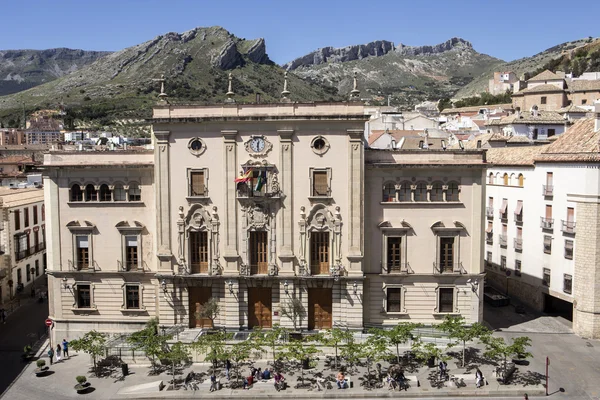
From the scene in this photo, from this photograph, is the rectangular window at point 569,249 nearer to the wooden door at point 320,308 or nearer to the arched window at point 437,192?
the arched window at point 437,192

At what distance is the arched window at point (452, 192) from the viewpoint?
38.0 meters

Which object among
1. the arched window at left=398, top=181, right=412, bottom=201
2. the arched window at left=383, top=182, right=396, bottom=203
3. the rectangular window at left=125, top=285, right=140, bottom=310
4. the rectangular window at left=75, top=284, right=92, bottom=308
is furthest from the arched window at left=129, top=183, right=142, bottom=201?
the arched window at left=398, top=181, right=412, bottom=201

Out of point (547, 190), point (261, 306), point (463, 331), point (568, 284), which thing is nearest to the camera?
point (463, 331)

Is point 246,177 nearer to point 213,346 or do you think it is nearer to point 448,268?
point 213,346

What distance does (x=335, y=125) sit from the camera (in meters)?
36.6

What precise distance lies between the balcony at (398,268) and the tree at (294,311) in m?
6.54

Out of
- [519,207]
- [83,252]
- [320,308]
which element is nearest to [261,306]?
[320,308]

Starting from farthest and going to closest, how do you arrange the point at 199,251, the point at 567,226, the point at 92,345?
the point at 567,226
the point at 199,251
the point at 92,345

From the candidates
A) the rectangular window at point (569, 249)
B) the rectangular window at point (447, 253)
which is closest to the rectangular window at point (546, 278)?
the rectangular window at point (569, 249)

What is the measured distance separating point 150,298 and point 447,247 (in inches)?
842

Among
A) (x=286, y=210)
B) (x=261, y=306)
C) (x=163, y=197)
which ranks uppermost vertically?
(x=163, y=197)

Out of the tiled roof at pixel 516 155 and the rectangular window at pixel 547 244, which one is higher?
the tiled roof at pixel 516 155

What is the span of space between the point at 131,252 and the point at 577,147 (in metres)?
33.8

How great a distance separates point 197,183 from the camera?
37625 millimetres
